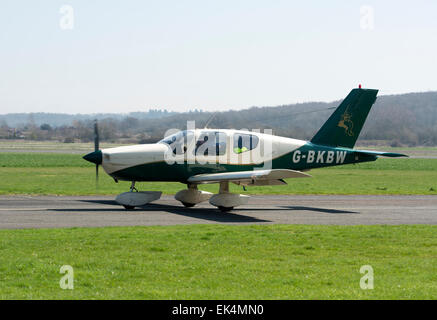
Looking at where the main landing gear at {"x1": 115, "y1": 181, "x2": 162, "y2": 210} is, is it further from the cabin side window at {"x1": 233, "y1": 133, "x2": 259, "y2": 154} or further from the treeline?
the treeline

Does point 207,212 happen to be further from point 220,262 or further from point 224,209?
point 220,262

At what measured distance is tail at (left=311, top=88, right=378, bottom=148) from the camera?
77.4ft

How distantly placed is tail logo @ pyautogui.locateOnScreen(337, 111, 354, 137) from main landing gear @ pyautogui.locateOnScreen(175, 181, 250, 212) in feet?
18.4

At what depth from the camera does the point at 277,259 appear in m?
11.9

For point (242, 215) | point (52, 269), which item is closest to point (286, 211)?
point (242, 215)

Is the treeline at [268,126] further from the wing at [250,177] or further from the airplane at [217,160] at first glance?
the wing at [250,177]

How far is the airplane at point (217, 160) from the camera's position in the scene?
20594mm

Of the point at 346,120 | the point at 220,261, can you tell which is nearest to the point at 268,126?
the point at 346,120

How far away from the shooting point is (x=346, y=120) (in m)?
23.8

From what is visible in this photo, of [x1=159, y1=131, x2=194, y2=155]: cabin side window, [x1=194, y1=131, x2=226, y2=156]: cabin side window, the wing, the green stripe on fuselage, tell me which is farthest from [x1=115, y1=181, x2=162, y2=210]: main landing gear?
[x1=194, y1=131, x2=226, y2=156]: cabin side window

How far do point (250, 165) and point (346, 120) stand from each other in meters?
4.66
